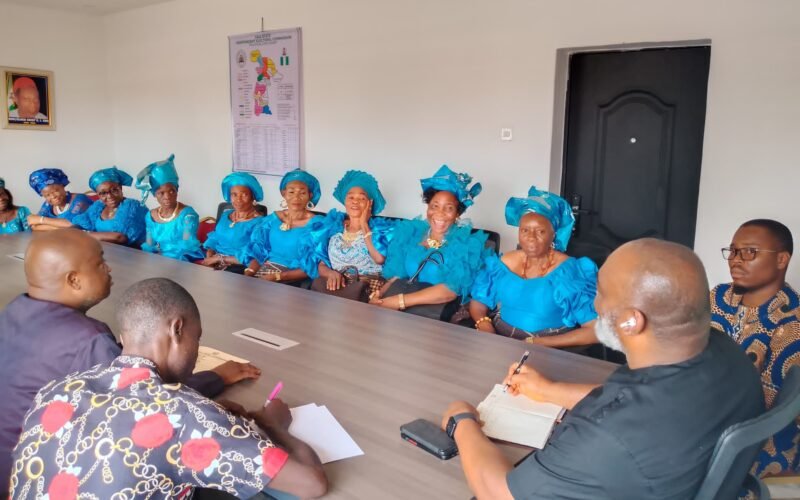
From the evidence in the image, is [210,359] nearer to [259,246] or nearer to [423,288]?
[423,288]

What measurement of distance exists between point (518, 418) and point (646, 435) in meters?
0.54

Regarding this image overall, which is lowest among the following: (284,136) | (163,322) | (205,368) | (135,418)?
(205,368)

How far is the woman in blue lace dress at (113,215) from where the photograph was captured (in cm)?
432

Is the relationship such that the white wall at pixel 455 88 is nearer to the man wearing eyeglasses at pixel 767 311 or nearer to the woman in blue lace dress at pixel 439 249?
the woman in blue lace dress at pixel 439 249

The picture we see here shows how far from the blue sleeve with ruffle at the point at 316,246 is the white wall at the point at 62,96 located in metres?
4.50

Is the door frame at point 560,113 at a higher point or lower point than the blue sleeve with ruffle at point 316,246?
higher

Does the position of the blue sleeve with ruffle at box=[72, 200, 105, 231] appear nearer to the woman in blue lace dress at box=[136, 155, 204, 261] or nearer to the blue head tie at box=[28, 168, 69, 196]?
the blue head tie at box=[28, 168, 69, 196]

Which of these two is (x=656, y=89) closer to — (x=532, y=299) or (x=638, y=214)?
(x=638, y=214)

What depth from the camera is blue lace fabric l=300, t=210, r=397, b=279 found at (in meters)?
3.38

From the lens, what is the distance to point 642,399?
0.98 metres

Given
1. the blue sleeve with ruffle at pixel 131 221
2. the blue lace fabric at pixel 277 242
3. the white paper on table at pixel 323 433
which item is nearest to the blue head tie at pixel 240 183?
the blue lace fabric at pixel 277 242

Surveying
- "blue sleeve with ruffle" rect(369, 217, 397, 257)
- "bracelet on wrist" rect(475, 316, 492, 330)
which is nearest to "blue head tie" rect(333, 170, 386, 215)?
"blue sleeve with ruffle" rect(369, 217, 397, 257)

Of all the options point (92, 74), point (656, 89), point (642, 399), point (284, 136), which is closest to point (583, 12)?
point (656, 89)

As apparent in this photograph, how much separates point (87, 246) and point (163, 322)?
0.59 metres
